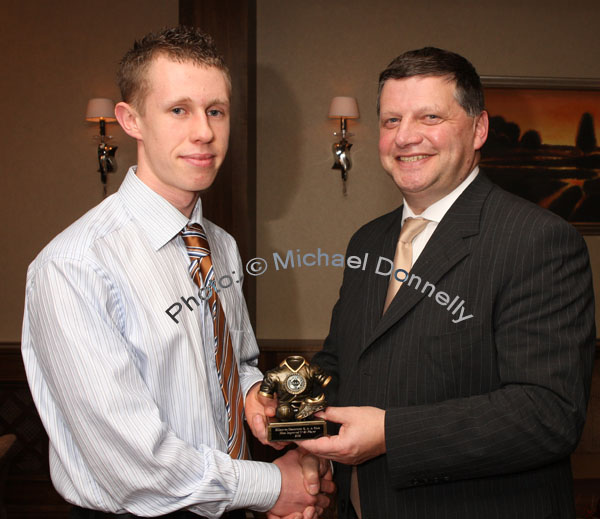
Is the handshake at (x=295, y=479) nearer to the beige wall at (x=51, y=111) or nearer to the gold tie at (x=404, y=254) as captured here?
the gold tie at (x=404, y=254)

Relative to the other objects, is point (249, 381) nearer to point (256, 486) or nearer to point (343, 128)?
point (256, 486)

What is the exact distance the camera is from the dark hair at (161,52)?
58.3 inches

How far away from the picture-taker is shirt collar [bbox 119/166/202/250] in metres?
1.52

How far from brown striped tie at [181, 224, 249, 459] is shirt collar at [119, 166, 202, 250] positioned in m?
0.06

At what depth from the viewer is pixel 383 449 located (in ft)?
4.88

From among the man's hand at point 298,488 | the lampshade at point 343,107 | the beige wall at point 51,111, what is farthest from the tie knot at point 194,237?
the beige wall at point 51,111

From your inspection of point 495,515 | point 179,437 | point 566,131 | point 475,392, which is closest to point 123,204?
point 179,437

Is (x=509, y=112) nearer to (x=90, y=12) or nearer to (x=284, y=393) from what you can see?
(x=90, y=12)

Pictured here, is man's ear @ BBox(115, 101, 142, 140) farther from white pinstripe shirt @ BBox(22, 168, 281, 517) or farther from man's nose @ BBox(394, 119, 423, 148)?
man's nose @ BBox(394, 119, 423, 148)

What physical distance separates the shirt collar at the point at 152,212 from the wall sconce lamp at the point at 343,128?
9.81 ft

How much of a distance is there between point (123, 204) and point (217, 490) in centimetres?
77

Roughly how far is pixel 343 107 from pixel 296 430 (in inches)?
127

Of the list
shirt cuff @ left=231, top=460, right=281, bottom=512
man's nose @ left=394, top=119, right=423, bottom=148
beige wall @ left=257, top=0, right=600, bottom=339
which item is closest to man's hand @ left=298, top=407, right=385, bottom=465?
shirt cuff @ left=231, top=460, right=281, bottom=512

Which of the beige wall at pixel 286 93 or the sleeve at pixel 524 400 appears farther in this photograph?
the beige wall at pixel 286 93
